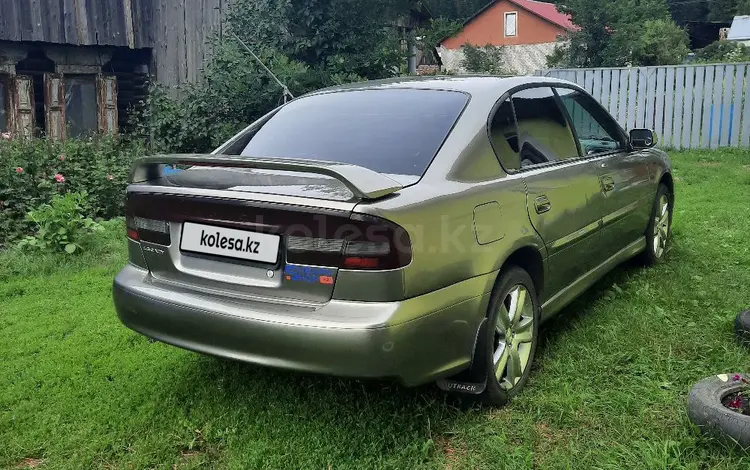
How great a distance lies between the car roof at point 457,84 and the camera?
11.1ft

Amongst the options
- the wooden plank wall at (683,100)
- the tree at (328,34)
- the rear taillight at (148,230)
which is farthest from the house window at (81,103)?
the rear taillight at (148,230)

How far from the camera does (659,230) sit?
17.3 ft

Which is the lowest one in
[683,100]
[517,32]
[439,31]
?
[683,100]

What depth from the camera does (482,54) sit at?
36594 mm

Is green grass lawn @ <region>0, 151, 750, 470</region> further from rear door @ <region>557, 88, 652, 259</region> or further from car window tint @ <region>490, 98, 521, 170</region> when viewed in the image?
car window tint @ <region>490, 98, 521, 170</region>

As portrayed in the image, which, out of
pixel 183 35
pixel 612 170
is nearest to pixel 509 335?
pixel 612 170

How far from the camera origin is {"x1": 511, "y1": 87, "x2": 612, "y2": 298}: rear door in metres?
3.35

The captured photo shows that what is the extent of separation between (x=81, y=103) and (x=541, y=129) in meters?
11.0

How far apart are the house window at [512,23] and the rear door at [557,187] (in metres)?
45.3

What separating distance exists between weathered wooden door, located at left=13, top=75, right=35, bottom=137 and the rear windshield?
31.3 ft

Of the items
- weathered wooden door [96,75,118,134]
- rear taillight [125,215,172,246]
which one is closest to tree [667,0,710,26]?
weathered wooden door [96,75,118,134]

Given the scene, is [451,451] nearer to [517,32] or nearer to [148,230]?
[148,230]

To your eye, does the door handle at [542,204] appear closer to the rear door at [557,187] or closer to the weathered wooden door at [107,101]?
the rear door at [557,187]

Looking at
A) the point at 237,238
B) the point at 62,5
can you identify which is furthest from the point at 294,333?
the point at 62,5
